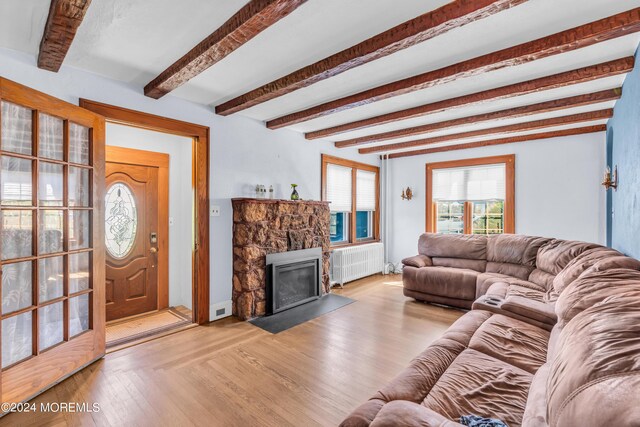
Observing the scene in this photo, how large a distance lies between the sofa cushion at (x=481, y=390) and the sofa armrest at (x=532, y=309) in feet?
2.58

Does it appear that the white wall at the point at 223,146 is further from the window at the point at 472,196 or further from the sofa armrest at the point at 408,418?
the sofa armrest at the point at 408,418

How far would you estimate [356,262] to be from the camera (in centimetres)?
557

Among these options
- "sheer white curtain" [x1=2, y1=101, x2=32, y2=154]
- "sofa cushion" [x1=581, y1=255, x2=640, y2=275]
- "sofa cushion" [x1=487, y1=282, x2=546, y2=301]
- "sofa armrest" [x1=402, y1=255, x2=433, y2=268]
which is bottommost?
"sofa cushion" [x1=487, y1=282, x2=546, y2=301]

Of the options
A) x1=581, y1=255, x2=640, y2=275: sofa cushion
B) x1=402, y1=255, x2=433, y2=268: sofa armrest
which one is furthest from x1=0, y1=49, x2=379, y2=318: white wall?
x1=581, y1=255, x2=640, y2=275: sofa cushion

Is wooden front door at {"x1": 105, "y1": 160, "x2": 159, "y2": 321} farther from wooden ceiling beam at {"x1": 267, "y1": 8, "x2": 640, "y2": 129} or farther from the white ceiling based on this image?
wooden ceiling beam at {"x1": 267, "y1": 8, "x2": 640, "y2": 129}

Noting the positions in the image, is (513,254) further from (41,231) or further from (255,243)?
(41,231)

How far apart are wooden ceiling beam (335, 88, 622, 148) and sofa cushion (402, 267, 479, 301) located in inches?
78.0

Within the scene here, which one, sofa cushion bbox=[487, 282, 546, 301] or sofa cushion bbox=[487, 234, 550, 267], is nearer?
sofa cushion bbox=[487, 282, 546, 301]

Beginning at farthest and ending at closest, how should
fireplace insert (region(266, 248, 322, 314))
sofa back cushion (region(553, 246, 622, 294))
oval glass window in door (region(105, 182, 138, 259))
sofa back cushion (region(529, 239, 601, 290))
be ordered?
1. fireplace insert (region(266, 248, 322, 314))
2. oval glass window in door (region(105, 182, 138, 259))
3. sofa back cushion (region(529, 239, 601, 290))
4. sofa back cushion (region(553, 246, 622, 294))

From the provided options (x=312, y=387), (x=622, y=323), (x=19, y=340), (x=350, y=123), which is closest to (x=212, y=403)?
(x=312, y=387)

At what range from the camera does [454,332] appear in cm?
228

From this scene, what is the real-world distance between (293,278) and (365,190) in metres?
2.75

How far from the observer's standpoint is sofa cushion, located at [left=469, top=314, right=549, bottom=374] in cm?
187

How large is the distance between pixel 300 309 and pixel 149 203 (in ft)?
7.97
